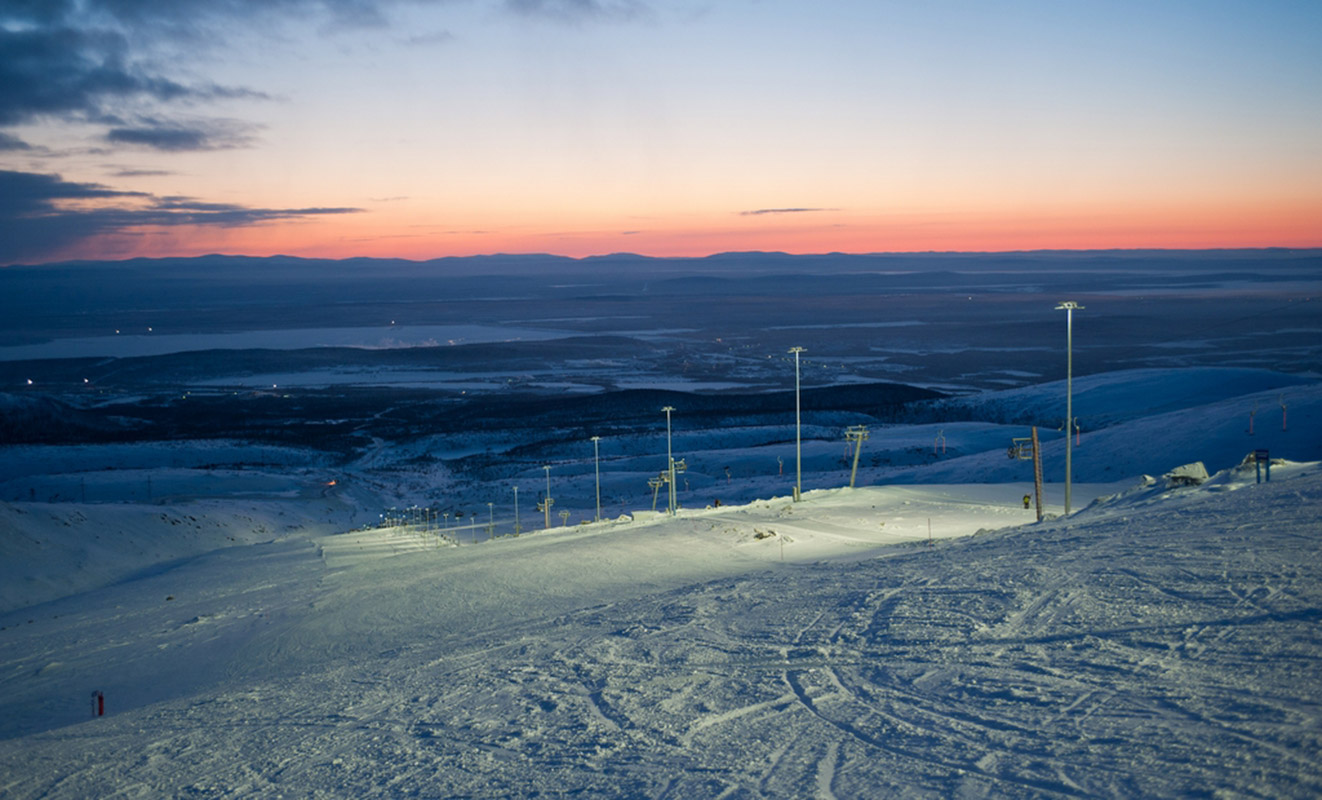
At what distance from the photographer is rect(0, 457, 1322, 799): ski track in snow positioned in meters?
8.04

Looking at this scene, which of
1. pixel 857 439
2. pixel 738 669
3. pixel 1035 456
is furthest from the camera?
pixel 857 439

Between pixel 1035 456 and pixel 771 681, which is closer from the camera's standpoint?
pixel 771 681

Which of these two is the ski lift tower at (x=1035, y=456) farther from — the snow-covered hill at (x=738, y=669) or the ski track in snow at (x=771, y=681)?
the ski track in snow at (x=771, y=681)

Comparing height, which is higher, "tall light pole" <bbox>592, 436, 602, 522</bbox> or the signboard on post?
the signboard on post

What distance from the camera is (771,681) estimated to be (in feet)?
35.1

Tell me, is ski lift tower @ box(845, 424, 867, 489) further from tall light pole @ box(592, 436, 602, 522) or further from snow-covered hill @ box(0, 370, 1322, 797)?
snow-covered hill @ box(0, 370, 1322, 797)

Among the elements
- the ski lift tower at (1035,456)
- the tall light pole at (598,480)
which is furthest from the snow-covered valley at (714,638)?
the tall light pole at (598,480)

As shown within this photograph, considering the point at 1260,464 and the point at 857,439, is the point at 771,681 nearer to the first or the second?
the point at 1260,464

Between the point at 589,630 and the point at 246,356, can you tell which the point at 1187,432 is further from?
the point at 246,356

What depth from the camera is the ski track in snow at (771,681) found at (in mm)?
8039

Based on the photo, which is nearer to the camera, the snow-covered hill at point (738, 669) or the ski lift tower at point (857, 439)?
the snow-covered hill at point (738, 669)

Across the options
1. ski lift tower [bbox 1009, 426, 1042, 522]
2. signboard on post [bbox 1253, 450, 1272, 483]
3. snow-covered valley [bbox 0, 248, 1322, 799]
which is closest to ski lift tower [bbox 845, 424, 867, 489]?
snow-covered valley [bbox 0, 248, 1322, 799]

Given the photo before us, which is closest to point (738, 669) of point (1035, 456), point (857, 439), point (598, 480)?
point (1035, 456)

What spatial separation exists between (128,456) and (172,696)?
205 feet
